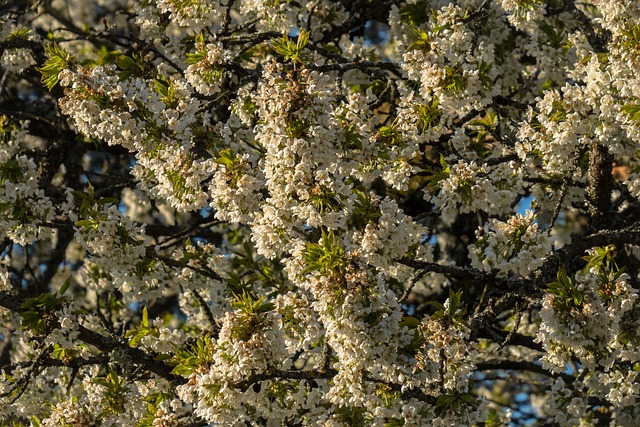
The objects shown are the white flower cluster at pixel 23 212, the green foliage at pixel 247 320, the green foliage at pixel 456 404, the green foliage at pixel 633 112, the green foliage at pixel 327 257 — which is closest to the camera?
the green foliage at pixel 327 257

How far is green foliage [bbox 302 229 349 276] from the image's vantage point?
4.88m

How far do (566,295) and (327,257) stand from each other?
135 centimetres

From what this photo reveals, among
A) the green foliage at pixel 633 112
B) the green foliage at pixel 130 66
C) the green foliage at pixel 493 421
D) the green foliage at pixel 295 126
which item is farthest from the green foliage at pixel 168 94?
the green foliage at pixel 493 421

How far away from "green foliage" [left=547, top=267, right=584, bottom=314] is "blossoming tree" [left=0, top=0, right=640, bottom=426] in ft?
0.05

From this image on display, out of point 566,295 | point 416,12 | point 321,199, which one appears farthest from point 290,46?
point 416,12

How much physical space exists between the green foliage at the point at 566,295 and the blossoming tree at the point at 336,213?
1 cm

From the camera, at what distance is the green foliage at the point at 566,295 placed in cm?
521

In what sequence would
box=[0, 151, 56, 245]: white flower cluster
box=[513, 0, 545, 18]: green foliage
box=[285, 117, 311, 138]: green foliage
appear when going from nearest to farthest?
box=[285, 117, 311, 138]: green foliage, box=[513, 0, 545, 18]: green foliage, box=[0, 151, 56, 245]: white flower cluster

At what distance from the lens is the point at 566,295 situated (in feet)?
17.1

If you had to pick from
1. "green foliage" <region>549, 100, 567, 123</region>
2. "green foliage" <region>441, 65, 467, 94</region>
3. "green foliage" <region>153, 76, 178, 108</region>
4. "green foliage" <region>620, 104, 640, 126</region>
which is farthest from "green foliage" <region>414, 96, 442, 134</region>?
"green foliage" <region>153, 76, 178, 108</region>

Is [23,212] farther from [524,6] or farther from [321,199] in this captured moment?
[524,6]

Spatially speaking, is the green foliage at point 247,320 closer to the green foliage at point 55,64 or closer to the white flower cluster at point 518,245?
the white flower cluster at point 518,245

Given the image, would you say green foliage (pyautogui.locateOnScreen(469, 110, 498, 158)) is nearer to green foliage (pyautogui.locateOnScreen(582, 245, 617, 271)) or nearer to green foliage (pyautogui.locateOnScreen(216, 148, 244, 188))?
green foliage (pyautogui.locateOnScreen(582, 245, 617, 271))

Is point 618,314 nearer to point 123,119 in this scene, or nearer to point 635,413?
point 635,413
